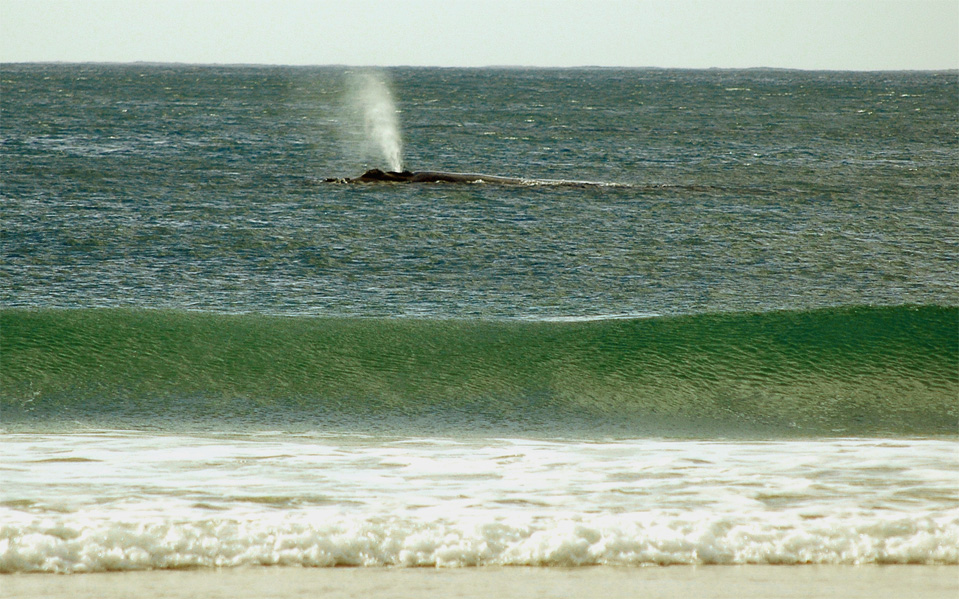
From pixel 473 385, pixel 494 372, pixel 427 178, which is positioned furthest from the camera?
pixel 427 178

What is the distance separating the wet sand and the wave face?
2419mm

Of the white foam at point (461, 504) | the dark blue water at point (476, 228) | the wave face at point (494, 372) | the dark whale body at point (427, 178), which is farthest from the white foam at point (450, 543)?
the dark whale body at point (427, 178)

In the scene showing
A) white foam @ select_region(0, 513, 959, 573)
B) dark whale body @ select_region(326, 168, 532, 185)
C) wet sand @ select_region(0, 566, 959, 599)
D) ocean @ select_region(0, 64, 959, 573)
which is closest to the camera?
wet sand @ select_region(0, 566, 959, 599)

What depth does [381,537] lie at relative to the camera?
3963 millimetres

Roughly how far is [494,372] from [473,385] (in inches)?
11.0

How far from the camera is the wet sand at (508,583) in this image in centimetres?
355

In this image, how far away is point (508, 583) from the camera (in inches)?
144

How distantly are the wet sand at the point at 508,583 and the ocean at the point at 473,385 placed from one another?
0.09 m

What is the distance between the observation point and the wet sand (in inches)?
140

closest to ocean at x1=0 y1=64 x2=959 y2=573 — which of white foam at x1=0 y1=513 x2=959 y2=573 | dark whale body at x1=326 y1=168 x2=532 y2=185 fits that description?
white foam at x1=0 y1=513 x2=959 y2=573

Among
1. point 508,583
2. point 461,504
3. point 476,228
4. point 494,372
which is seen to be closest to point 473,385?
point 494,372

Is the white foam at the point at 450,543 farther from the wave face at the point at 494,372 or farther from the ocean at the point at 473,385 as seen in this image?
the wave face at the point at 494,372

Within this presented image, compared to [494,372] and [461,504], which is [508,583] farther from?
[494,372]

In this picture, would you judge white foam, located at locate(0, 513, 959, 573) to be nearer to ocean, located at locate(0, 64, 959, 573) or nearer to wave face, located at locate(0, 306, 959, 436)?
ocean, located at locate(0, 64, 959, 573)
